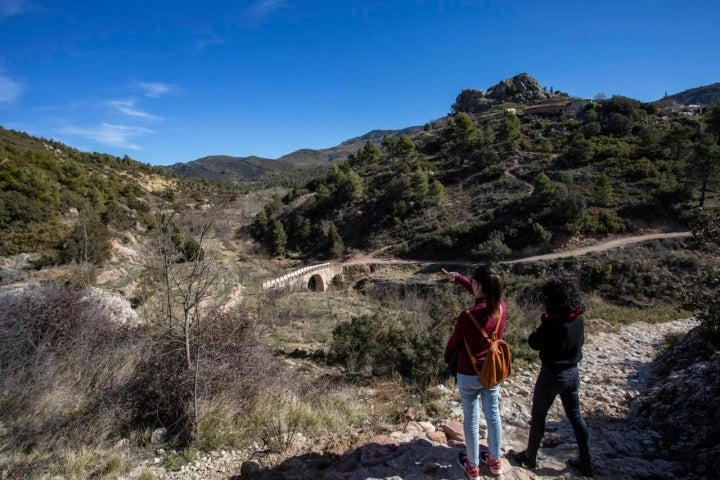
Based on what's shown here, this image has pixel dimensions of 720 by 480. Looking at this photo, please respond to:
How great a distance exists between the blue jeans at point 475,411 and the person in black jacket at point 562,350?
50cm

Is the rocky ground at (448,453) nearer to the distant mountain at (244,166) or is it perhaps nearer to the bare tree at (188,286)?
the bare tree at (188,286)

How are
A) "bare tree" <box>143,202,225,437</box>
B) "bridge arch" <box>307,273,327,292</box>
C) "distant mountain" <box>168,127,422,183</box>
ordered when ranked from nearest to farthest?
"bare tree" <box>143,202,225,437</box>, "bridge arch" <box>307,273,327,292</box>, "distant mountain" <box>168,127,422,183</box>

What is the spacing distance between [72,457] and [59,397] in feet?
3.34

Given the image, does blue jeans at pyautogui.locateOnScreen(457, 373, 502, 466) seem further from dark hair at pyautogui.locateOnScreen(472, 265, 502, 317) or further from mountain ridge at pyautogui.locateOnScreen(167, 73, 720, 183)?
mountain ridge at pyautogui.locateOnScreen(167, 73, 720, 183)

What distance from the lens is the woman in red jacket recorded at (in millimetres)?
2871

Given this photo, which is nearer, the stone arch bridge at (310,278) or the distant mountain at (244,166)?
the stone arch bridge at (310,278)

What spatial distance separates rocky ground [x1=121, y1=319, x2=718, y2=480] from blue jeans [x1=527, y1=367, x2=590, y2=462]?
0.89 feet

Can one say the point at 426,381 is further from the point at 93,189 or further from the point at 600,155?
the point at 600,155

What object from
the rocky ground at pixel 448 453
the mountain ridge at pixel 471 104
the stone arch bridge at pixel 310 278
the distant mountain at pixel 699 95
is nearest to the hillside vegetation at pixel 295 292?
the rocky ground at pixel 448 453

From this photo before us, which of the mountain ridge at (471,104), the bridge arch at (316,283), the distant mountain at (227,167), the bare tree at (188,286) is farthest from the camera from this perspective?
the distant mountain at (227,167)

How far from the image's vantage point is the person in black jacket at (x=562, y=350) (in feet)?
9.71

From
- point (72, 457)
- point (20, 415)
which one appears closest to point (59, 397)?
point (20, 415)

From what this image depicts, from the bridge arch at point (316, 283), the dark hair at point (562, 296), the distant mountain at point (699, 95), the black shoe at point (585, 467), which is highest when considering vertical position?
the distant mountain at point (699, 95)

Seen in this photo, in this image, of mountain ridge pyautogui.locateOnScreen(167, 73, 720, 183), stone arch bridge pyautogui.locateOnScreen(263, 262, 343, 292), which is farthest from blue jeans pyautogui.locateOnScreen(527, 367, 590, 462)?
mountain ridge pyautogui.locateOnScreen(167, 73, 720, 183)
